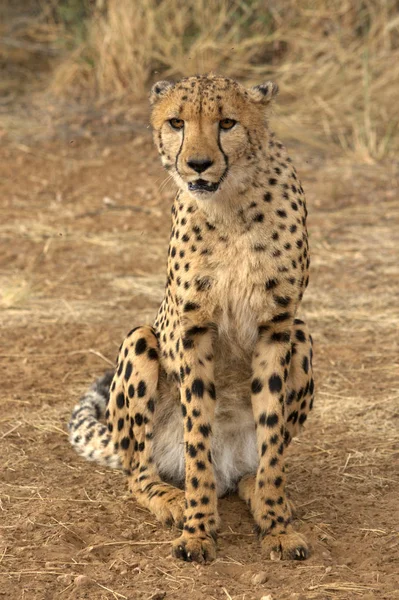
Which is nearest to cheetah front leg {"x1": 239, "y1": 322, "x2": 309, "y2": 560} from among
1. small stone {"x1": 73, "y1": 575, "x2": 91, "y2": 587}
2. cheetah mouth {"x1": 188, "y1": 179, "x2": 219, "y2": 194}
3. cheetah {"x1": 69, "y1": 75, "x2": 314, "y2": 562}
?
cheetah {"x1": 69, "y1": 75, "x2": 314, "y2": 562}

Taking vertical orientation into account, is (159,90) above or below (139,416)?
above

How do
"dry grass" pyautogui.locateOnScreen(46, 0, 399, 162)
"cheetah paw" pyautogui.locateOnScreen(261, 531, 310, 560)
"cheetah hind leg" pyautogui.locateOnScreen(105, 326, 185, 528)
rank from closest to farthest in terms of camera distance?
"cheetah paw" pyautogui.locateOnScreen(261, 531, 310, 560) < "cheetah hind leg" pyautogui.locateOnScreen(105, 326, 185, 528) < "dry grass" pyautogui.locateOnScreen(46, 0, 399, 162)

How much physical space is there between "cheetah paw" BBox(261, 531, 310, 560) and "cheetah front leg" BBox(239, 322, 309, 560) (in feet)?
0.15

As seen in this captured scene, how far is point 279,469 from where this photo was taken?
328 cm

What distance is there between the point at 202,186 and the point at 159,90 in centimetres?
45

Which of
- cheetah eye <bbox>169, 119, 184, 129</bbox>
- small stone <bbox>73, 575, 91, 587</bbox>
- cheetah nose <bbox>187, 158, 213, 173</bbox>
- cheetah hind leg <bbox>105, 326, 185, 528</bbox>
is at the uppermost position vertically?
cheetah eye <bbox>169, 119, 184, 129</bbox>

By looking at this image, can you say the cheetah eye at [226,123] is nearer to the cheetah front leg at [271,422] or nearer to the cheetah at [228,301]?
the cheetah at [228,301]

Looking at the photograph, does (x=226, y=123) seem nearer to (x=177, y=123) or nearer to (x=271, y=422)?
(x=177, y=123)

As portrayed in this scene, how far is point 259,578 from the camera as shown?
293 centimetres

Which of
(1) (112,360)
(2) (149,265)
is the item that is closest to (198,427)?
(1) (112,360)

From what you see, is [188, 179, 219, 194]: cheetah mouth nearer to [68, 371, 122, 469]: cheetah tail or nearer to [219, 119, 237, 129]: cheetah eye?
[219, 119, 237, 129]: cheetah eye

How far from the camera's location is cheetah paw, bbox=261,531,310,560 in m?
3.12

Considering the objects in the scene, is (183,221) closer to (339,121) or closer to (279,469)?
(279,469)

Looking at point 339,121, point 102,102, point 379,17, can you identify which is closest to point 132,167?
point 102,102
